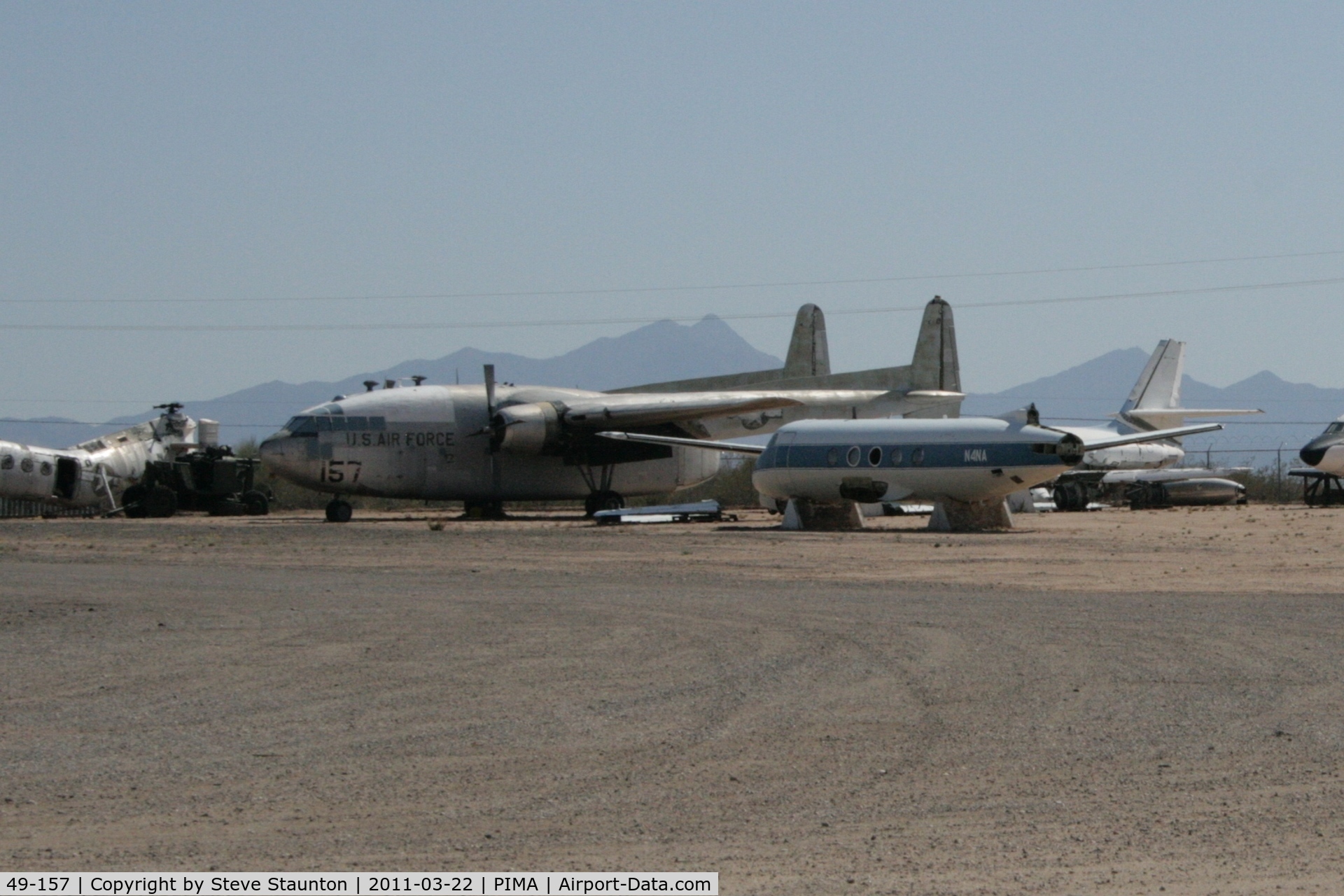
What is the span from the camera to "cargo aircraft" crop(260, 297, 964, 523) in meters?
40.0

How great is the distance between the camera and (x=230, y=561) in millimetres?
24516

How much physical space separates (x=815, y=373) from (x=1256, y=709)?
43228mm

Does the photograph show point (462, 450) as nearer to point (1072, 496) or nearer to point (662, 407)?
point (662, 407)

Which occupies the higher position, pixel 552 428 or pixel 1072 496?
pixel 552 428

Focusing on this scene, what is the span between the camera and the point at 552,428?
42.0m

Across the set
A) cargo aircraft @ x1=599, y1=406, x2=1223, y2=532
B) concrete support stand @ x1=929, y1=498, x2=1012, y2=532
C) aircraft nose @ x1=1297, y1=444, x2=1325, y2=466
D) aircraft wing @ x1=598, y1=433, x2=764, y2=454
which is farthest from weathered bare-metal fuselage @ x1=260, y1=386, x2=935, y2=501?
aircraft nose @ x1=1297, y1=444, x2=1325, y2=466

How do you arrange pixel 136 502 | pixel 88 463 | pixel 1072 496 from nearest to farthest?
pixel 136 502, pixel 88 463, pixel 1072 496

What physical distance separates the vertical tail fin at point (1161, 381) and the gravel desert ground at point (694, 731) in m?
41.3

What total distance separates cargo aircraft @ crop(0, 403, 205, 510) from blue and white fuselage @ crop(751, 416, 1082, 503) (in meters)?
19.7

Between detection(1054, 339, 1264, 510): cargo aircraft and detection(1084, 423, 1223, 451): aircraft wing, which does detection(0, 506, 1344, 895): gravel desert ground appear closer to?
detection(1084, 423, 1223, 451): aircraft wing

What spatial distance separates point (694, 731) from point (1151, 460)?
4954cm

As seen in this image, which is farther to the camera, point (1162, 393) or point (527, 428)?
point (1162, 393)

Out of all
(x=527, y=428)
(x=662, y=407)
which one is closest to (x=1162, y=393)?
(x=662, y=407)

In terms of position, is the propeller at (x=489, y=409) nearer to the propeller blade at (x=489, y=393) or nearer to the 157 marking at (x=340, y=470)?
the propeller blade at (x=489, y=393)
